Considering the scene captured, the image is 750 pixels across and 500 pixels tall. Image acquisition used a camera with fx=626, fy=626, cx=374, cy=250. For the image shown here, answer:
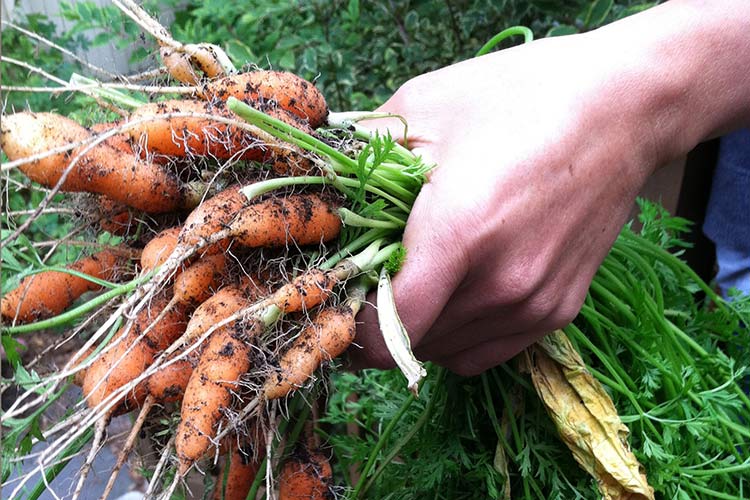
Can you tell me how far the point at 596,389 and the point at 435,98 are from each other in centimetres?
56

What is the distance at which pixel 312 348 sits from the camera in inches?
31.9

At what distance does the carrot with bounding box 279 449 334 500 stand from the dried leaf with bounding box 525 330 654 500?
0.39 metres

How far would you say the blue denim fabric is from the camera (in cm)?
148

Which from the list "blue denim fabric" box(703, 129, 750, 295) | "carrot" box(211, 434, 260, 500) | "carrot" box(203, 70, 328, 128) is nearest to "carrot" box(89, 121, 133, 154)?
"carrot" box(203, 70, 328, 128)

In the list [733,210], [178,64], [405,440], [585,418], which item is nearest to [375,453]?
[405,440]

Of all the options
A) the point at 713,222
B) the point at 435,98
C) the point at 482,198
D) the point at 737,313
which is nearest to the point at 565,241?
the point at 482,198

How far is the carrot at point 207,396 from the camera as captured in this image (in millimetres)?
781

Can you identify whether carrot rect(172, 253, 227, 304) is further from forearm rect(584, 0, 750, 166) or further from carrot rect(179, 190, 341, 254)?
forearm rect(584, 0, 750, 166)

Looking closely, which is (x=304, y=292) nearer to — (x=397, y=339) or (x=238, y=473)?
(x=397, y=339)

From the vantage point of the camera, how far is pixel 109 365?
850mm

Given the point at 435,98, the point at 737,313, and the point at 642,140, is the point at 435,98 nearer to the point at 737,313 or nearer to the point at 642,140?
the point at 642,140

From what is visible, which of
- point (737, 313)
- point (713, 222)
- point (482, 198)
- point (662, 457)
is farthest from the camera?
point (713, 222)

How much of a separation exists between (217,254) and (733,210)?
4.20 ft

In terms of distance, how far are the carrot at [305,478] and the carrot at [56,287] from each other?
15.6 inches
